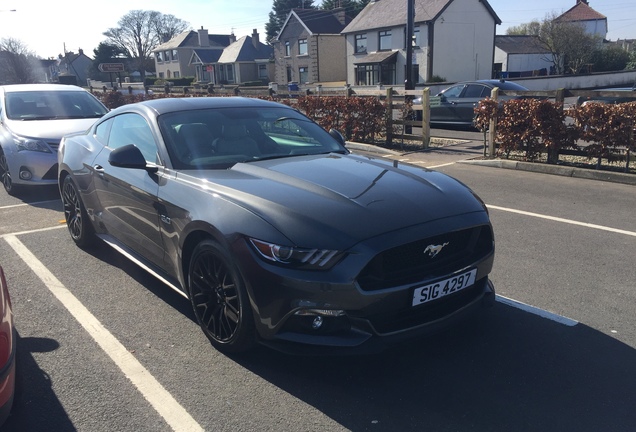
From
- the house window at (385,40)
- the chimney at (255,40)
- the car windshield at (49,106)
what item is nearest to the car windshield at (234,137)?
the car windshield at (49,106)

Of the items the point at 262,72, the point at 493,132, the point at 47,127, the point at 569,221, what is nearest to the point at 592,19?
the point at 262,72

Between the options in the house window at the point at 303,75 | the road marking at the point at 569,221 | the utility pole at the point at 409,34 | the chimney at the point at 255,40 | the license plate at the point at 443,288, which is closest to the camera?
the license plate at the point at 443,288

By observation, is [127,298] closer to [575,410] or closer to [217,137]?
[217,137]

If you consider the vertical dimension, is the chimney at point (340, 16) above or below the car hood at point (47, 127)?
above

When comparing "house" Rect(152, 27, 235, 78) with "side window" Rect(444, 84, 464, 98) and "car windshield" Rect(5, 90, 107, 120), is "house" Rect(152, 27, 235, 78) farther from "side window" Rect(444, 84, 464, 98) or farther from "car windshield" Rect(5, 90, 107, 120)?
"car windshield" Rect(5, 90, 107, 120)

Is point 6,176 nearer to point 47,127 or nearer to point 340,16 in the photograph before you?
point 47,127

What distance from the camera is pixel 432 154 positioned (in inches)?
481

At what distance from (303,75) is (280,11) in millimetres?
37506

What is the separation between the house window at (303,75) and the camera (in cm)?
5975

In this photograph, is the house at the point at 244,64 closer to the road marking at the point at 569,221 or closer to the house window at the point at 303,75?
the house window at the point at 303,75

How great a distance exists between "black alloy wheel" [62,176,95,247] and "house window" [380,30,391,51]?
43.8 m

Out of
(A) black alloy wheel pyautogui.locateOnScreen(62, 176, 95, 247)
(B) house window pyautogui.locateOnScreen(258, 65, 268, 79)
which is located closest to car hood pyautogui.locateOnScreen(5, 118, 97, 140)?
(A) black alloy wheel pyautogui.locateOnScreen(62, 176, 95, 247)

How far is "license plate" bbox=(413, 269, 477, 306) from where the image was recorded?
307cm

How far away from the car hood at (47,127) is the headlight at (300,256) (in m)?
6.37
